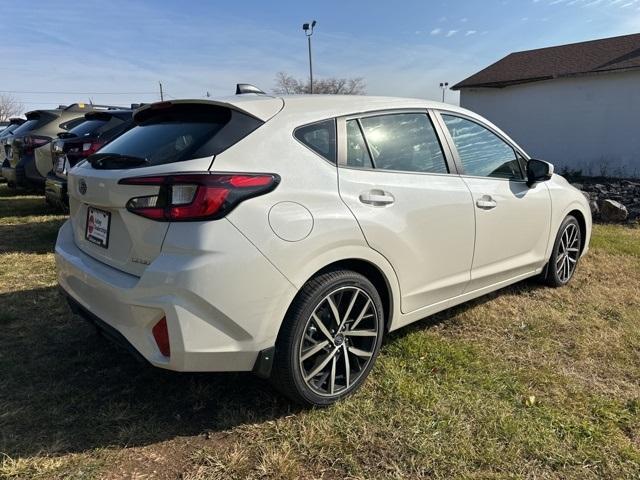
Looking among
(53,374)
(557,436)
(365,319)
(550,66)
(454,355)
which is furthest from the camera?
(550,66)

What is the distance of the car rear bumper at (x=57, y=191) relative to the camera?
5.93 meters

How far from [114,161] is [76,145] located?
463cm

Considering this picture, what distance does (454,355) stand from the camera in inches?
132

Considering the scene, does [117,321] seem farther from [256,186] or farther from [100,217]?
[256,186]

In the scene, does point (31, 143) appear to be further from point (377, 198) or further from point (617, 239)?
point (617, 239)

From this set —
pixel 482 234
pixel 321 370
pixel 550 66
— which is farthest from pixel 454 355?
pixel 550 66

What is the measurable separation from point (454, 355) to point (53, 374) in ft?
8.21

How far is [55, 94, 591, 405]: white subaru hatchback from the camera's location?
2236mm

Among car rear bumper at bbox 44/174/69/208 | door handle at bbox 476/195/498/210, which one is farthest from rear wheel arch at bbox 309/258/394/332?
car rear bumper at bbox 44/174/69/208

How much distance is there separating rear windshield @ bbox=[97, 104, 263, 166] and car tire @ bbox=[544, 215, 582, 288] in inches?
127

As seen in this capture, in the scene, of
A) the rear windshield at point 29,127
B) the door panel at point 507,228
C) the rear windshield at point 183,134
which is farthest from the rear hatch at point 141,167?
the rear windshield at point 29,127

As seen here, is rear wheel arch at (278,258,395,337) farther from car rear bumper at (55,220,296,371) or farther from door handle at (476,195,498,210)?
door handle at (476,195,498,210)

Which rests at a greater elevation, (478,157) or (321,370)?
(478,157)

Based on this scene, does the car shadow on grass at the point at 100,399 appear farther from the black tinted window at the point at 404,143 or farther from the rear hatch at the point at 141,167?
the black tinted window at the point at 404,143
